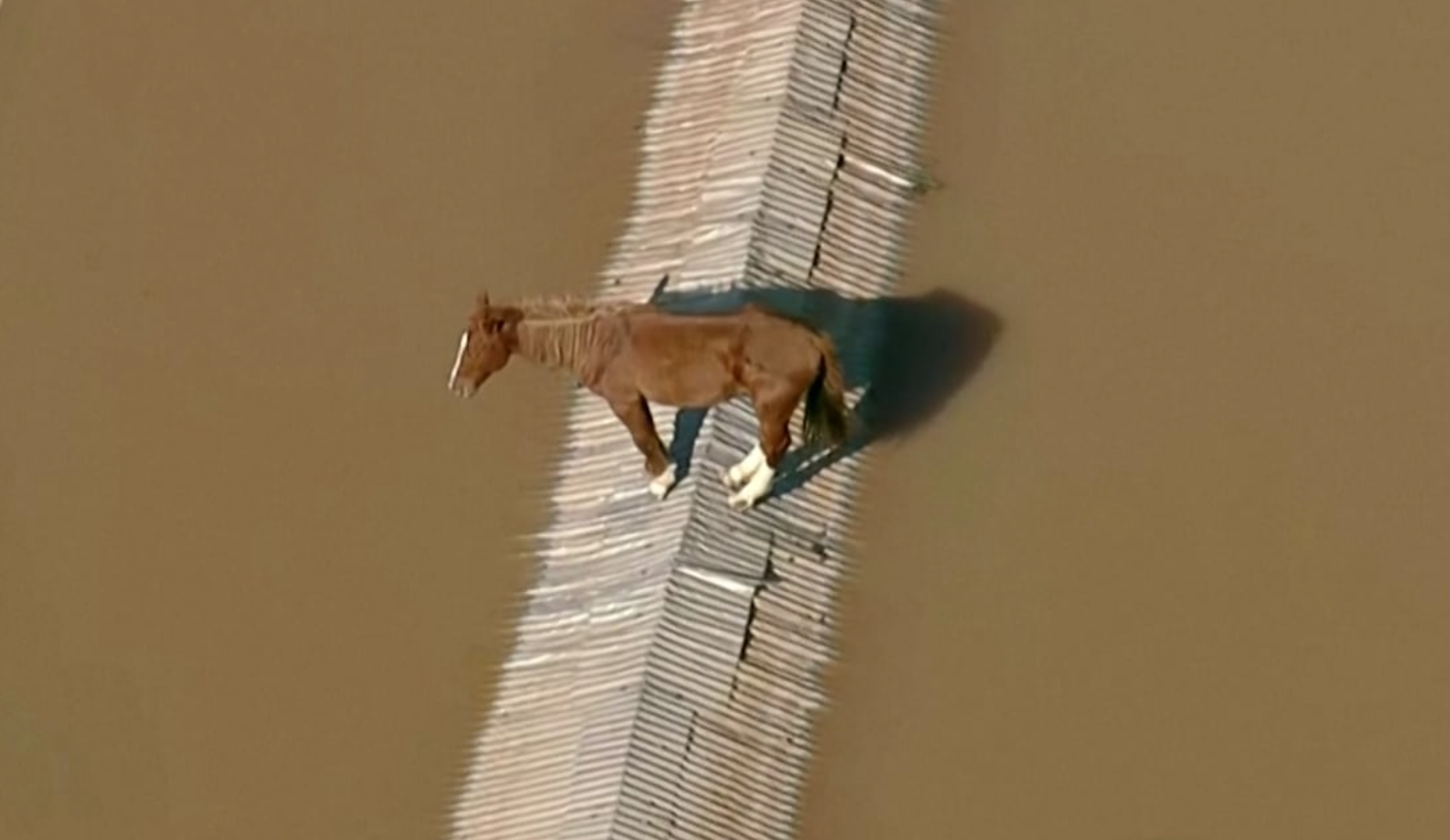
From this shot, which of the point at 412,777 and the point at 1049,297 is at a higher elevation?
the point at 1049,297

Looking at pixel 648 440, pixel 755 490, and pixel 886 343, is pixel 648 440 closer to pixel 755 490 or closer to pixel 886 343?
pixel 755 490

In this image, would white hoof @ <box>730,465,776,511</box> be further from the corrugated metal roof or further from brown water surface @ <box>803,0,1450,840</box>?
brown water surface @ <box>803,0,1450,840</box>

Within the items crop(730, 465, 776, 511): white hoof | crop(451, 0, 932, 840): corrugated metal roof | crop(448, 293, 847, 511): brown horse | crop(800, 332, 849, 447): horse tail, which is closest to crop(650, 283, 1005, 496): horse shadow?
crop(451, 0, 932, 840): corrugated metal roof

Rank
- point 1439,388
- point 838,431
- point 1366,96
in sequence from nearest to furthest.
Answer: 1. point 838,431
2. point 1439,388
3. point 1366,96

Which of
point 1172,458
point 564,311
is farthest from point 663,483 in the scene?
point 1172,458

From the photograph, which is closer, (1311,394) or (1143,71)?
(1311,394)

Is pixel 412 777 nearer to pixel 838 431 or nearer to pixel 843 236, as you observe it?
pixel 838 431

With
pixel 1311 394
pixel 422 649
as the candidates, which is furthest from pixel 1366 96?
pixel 422 649
